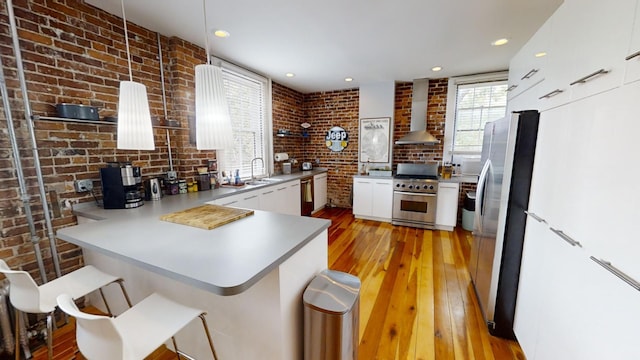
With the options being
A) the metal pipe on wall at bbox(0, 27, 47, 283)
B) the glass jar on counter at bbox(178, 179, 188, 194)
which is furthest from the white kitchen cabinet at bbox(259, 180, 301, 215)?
the metal pipe on wall at bbox(0, 27, 47, 283)

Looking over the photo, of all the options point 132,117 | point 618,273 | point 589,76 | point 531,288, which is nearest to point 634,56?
point 589,76

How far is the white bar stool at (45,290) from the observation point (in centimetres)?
112

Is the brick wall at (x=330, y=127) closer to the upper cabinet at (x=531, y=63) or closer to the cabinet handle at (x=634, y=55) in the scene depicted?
the upper cabinet at (x=531, y=63)

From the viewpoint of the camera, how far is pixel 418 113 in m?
4.30

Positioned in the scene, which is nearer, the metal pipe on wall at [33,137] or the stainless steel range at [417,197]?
the metal pipe on wall at [33,137]

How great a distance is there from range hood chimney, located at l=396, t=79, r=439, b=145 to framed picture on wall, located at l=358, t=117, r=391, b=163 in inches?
13.8

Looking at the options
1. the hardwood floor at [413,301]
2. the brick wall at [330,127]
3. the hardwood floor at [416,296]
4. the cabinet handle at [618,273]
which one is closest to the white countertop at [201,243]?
the hardwood floor at [413,301]

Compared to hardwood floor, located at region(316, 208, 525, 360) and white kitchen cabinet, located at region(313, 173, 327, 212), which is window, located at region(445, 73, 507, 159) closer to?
hardwood floor, located at region(316, 208, 525, 360)

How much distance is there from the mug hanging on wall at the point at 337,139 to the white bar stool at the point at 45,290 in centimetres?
427

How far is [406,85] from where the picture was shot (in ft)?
14.6

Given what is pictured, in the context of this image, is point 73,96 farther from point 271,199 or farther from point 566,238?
point 566,238

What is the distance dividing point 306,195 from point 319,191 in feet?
2.10

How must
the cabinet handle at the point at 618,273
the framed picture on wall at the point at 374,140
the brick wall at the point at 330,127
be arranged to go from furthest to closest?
the brick wall at the point at 330,127, the framed picture on wall at the point at 374,140, the cabinet handle at the point at 618,273

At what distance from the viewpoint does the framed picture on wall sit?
4551 mm
